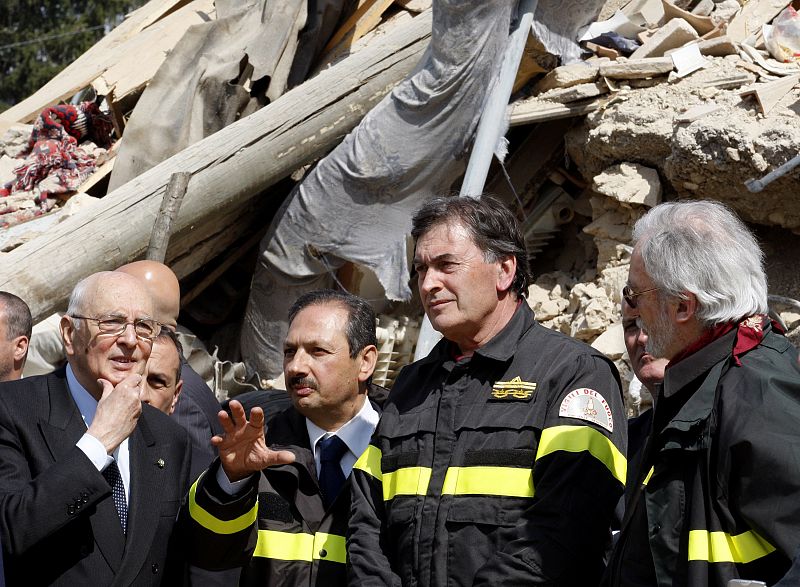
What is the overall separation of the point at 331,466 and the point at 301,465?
197mm

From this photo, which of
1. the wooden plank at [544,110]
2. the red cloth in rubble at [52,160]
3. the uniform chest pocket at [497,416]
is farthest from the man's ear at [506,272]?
the red cloth in rubble at [52,160]

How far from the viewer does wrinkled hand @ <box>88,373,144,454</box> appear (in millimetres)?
2930

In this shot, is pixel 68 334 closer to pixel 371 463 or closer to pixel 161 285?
pixel 371 463

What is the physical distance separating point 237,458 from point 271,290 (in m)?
3.76

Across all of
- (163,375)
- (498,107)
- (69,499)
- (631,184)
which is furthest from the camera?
(498,107)

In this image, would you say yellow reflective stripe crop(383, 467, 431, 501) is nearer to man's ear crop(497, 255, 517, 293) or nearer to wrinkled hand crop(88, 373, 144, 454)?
man's ear crop(497, 255, 517, 293)

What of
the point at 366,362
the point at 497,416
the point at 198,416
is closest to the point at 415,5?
the point at 198,416

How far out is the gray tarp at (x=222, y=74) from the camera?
6.97 metres

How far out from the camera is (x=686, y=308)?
2.58m

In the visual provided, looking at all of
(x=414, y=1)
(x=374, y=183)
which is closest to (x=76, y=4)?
(x=414, y=1)

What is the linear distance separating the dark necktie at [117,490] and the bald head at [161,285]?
4.82 ft

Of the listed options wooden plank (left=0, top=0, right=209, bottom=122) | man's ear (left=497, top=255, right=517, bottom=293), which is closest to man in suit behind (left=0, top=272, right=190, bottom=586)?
man's ear (left=497, top=255, right=517, bottom=293)

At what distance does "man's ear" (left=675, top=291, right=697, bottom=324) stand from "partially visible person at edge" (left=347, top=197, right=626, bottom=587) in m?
0.44

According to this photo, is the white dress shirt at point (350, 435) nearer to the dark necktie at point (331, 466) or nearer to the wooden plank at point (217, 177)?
the dark necktie at point (331, 466)
